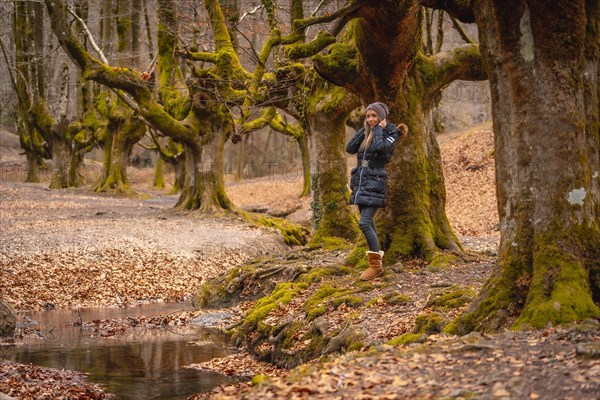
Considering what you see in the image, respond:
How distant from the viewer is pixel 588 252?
6.56 metres

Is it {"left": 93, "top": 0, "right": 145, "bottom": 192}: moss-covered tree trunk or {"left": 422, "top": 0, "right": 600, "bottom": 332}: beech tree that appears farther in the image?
{"left": 93, "top": 0, "right": 145, "bottom": 192}: moss-covered tree trunk

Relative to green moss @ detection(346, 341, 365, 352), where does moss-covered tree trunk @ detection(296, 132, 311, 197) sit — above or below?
above

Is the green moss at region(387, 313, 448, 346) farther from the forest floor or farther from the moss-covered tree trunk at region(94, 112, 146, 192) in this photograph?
the moss-covered tree trunk at region(94, 112, 146, 192)

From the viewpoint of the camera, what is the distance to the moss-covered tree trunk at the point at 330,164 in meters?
15.9

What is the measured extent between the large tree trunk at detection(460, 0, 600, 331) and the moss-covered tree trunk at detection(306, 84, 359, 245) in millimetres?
9000

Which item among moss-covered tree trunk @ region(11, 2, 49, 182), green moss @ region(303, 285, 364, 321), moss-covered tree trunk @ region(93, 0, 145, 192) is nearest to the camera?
green moss @ region(303, 285, 364, 321)

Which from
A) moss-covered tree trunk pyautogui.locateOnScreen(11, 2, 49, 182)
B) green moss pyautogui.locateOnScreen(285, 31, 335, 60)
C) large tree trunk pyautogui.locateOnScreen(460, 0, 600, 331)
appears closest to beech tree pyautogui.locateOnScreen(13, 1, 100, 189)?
moss-covered tree trunk pyautogui.locateOnScreen(11, 2, 49, 182)

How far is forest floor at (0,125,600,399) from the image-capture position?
5246mm

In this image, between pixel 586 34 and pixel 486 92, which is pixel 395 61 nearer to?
pixel 586 34

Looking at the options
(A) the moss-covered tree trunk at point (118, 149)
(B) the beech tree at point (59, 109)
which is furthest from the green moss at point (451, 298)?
(B) the beech tree at point (59, 109)

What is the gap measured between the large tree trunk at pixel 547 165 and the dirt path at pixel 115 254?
408 inches

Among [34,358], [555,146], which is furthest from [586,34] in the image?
[34,358]

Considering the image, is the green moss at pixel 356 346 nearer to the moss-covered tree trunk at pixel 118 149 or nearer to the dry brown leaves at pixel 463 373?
the dry brown leaves at pixel 463 373

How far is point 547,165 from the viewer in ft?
21.7
